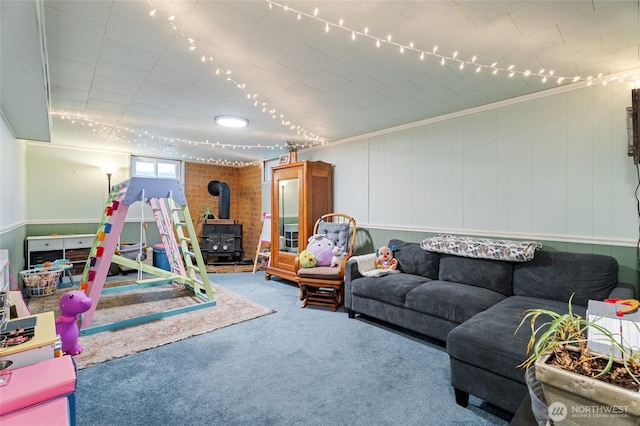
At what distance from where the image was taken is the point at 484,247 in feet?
9.59

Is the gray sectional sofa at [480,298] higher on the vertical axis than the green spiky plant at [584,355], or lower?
lower

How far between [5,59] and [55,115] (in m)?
2.11

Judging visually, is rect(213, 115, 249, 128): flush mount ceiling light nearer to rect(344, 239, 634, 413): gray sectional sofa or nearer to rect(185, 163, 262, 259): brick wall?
rect(344, 239, 634, 413): gray sectional sofa

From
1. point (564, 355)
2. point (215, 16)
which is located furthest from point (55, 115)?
point (564, 355)

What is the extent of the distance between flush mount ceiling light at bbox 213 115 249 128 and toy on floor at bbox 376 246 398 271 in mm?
2327

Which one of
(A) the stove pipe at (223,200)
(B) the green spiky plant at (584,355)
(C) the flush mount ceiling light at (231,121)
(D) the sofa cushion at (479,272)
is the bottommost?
(D) the sofa cushion at (479,272)

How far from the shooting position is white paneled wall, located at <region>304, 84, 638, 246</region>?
2543mm

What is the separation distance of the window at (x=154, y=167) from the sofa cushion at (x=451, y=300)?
5.17 meters

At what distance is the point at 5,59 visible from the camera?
179 centimetres

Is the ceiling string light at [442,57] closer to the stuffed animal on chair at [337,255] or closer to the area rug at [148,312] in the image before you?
the stuffed animal on chair at [337,255]

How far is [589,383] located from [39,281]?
214 inches

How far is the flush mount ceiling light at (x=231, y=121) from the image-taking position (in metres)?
3.60

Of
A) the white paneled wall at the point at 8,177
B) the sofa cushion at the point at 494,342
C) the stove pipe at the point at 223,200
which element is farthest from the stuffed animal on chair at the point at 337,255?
the stove pipe at the point at 223,200

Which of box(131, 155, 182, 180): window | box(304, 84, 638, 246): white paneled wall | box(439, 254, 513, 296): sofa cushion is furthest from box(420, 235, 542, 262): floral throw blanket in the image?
box(131, 155, 182, 180): window
